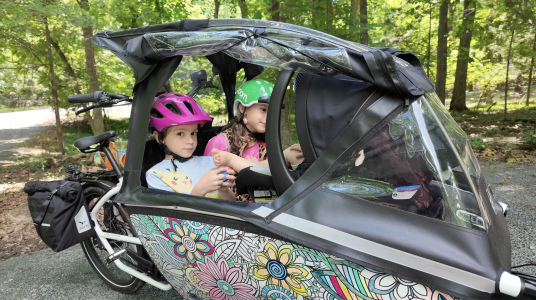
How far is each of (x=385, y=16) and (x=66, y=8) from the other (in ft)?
40.4

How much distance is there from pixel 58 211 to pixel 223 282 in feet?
4.96

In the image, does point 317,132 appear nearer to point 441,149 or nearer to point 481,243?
point 441,149

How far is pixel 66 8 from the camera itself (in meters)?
5.71

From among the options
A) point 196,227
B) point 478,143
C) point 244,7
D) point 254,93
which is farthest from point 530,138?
point 196,227

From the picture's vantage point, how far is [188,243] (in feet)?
6.22

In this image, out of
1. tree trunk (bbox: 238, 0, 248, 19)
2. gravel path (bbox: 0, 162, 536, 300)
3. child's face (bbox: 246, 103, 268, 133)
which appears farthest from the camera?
tree trunk (bbox: 238, 0, 248, 19)

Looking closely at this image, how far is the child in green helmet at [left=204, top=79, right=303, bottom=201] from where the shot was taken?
8.09 ft

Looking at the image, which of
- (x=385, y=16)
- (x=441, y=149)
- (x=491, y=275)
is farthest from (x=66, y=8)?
(x=385, y=16)

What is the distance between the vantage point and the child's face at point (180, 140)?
251 centimetres

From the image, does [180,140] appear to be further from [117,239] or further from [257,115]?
[117,239]

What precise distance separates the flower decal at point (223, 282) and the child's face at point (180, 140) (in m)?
0.93

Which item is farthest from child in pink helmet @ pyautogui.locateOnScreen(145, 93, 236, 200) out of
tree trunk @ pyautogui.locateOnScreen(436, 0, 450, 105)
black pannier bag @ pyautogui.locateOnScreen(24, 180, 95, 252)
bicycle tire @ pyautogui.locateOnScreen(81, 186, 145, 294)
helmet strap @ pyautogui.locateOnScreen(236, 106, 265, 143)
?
tree trunk @ pyautogui.locateOnScreen(436, 0, 450, 105)

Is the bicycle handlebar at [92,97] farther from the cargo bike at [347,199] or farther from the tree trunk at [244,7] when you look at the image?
the tree trunk at [244,7]

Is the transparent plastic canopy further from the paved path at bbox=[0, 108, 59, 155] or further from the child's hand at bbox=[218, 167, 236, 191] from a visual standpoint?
the paved path at bbox=[0, 108, 59, 155]
